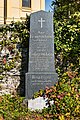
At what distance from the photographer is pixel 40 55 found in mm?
9227

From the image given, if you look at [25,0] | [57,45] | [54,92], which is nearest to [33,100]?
[54,92]

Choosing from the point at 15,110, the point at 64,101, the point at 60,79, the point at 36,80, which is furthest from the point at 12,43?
the point at 64,101

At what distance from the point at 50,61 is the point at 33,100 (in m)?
1.18

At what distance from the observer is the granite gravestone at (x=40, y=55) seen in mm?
9133

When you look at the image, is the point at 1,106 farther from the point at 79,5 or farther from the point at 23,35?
the point at 79,5

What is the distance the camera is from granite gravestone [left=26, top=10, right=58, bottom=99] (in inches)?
360

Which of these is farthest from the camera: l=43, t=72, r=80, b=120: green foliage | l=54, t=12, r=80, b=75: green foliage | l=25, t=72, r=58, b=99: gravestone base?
l=54, t=12, r=80, b=75: green foliage

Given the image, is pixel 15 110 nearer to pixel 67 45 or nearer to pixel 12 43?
pixel 12 43

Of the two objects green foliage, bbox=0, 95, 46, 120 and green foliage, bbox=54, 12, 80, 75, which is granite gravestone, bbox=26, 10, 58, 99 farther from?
green foliage, bbox=54, 12, 80, 75

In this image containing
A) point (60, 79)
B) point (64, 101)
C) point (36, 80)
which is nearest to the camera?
point (64, 101)

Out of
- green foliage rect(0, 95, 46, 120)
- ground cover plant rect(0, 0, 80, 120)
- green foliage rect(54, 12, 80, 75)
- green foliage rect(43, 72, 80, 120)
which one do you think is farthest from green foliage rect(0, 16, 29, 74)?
green foliage rect(43, 72, 80, 120)

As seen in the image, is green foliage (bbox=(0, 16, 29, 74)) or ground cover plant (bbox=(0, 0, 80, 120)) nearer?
ground cover plant (bbox=(0, 0, 80, 120))

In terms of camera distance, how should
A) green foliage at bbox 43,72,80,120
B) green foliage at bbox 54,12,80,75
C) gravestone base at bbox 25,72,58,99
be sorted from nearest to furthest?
green foliage at bbox 43,72,80,120 → gravestone base at bbox 25,72,58,99 → green foliage at bbox 54,12,80,75

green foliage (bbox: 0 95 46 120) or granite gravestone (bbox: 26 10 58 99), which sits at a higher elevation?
A: granite gravestone (bbox: 26 10 58 99)
